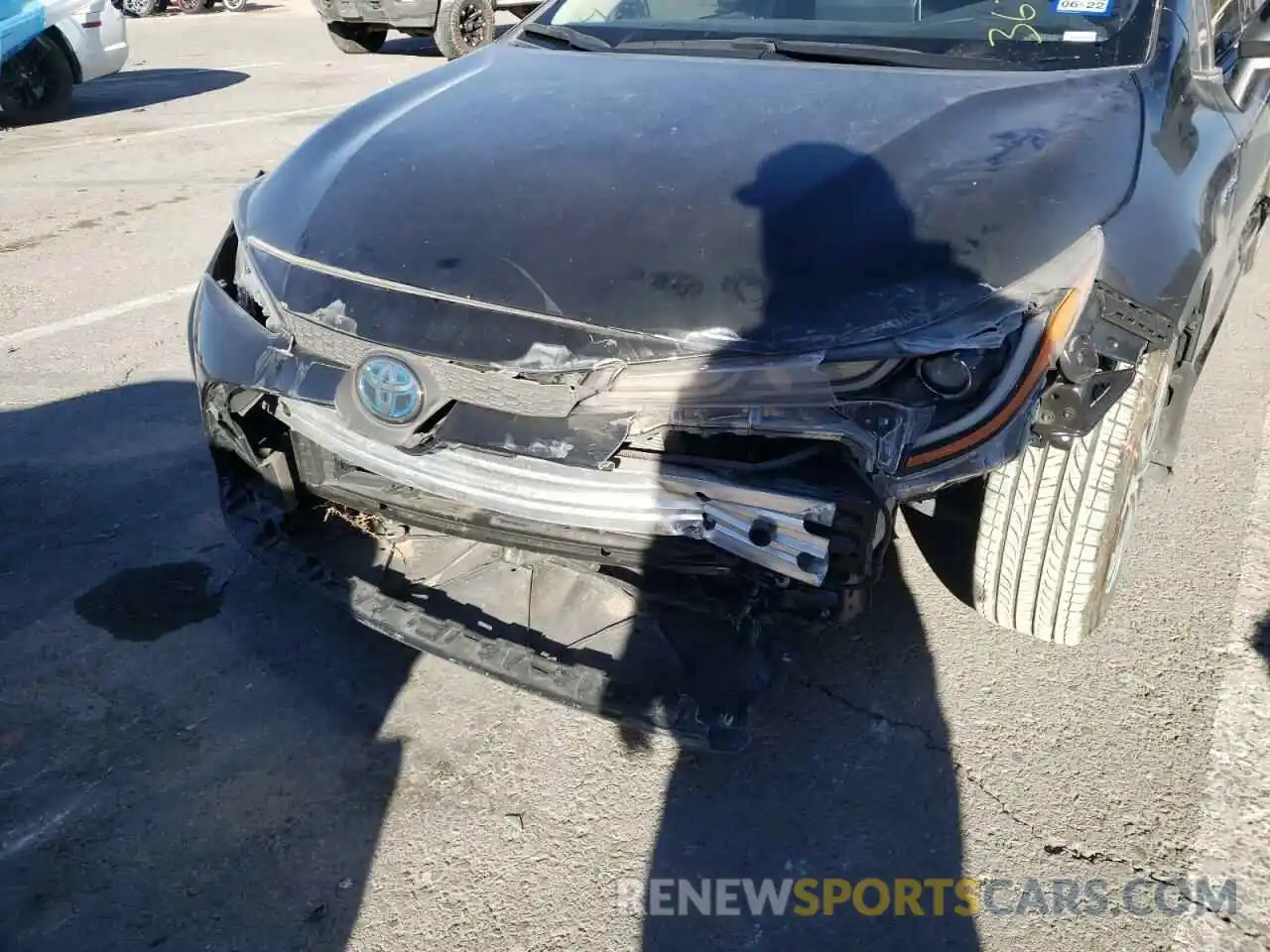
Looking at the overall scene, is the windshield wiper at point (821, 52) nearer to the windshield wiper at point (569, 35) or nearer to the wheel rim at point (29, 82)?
the windshield wiper at point (569, 35)

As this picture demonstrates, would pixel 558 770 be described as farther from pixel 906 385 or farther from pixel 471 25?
pixel 471 25

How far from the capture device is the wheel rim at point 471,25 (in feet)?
38.0

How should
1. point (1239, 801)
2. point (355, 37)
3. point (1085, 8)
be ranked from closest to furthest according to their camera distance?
point (1239, 801)
point (1085, 8)
point (355, 37)

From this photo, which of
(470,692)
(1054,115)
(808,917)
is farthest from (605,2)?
(808,917)

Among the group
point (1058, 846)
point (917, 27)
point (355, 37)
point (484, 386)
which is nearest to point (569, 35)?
point (917, 27)

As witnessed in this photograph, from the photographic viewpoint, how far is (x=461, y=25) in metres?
11.6

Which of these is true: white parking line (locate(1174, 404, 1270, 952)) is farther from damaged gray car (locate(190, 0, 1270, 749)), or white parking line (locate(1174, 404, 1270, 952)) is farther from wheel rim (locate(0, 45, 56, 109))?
wheel rim (locate(0, 45, 56, 109))

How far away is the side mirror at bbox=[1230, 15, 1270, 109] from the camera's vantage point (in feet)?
9.24

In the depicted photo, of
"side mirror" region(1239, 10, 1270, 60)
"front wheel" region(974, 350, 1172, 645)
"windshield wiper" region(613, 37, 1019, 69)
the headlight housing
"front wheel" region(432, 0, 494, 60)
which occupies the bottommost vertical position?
"front wheel" region(432, 0, 494, 60)

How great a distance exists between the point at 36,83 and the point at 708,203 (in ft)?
32.0

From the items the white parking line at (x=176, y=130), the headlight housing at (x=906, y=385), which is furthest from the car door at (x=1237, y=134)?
the white parking line at (x=176, y=130)

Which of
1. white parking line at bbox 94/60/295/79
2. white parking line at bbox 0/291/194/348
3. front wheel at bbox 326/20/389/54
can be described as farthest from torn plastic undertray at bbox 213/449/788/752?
front wheel at bbox 326/20/389/54

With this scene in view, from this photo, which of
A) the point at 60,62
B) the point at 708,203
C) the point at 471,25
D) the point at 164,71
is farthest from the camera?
the point at 164,71

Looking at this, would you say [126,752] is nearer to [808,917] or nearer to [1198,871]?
[808,917]
